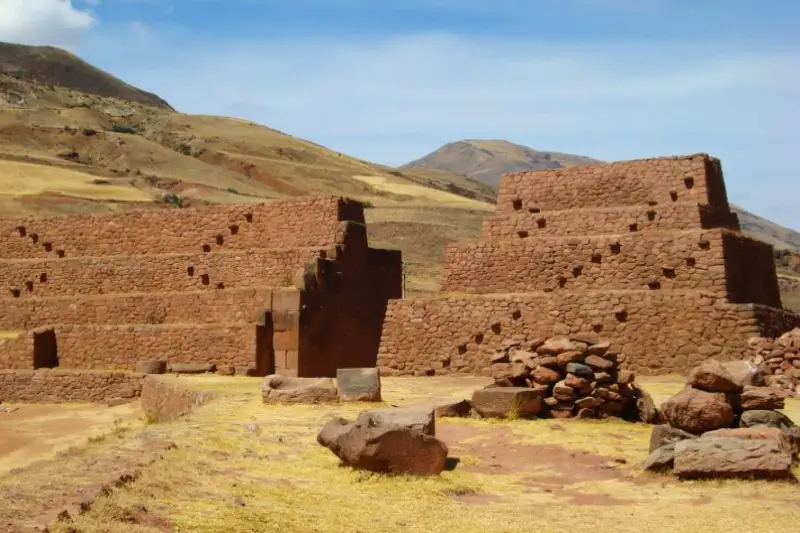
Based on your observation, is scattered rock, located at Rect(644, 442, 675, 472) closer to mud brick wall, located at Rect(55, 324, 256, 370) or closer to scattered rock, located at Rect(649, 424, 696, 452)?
scattered rock, located at Rect(649, 424, 696, 452)

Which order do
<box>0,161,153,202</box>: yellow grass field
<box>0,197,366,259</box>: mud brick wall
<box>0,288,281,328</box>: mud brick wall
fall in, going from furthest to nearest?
<box>0,161,153,202</box>: yellow grass field
<box>0,197,366,259</box>: mud brick wall
<box>0,288,281,328</box>: mud brick wall

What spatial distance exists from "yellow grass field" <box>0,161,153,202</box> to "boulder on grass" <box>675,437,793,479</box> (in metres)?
46.3

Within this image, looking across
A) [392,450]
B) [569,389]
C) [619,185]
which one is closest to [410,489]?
[392,450]

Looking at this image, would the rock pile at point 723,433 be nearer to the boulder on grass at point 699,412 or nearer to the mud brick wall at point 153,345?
the boulder on grass at point 699,412

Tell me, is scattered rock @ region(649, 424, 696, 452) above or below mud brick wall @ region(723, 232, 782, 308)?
below

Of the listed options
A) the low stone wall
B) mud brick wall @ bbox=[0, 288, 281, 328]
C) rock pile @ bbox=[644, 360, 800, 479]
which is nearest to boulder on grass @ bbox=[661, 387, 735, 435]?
rock pile @ bbox=[644, 360, 800, 479]

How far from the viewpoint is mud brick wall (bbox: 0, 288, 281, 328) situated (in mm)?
24484

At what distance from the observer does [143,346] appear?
2491cm

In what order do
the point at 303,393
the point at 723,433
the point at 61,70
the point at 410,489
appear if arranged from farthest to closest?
the point at 61,70 → the point at 303,393 → the point at 723,433 → the point at 410,489

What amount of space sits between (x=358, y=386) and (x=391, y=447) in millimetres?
5982

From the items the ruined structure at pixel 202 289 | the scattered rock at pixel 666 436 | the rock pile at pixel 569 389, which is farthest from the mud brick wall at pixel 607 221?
the scattered rock at pixel 666 436

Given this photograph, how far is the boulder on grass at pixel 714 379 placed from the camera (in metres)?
12.1

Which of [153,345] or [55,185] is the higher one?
[55,185]

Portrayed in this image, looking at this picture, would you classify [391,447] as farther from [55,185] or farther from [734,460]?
[55,185]
